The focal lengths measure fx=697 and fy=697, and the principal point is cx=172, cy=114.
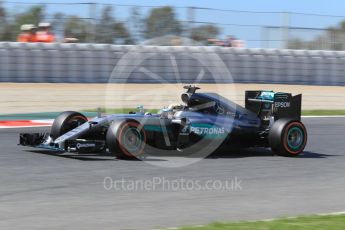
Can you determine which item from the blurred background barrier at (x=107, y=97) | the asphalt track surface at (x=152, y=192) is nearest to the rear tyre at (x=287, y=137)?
the asphalt track surface at (x=152, y=192)

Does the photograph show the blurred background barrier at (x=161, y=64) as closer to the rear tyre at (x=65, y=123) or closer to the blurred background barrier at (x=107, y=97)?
the blurred background barrier at (x=107, y=97)

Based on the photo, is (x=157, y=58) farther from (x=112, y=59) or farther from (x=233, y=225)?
(x=233, y=225)

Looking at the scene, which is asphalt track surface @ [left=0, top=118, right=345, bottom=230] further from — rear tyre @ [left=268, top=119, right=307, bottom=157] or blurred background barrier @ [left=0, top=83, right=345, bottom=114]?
blurred background barrier @ [left=0, top=83, right=345, bottom=114]

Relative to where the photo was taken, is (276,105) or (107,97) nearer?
(276,105)

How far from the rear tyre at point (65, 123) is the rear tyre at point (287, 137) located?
2973 mm

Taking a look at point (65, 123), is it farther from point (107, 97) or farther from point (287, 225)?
point (107, 97)

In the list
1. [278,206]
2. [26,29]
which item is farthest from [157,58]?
[278,206]

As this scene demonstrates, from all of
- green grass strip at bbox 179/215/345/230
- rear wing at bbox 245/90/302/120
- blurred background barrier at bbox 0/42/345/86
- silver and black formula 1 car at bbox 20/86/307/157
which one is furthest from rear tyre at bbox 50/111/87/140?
blurred background barrier at bbox 0/42/345/86

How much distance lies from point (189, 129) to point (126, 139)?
1076mm

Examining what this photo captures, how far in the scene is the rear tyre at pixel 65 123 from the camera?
34.6 feet

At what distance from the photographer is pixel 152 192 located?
784 cm

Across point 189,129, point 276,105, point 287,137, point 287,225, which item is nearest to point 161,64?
point 276,105

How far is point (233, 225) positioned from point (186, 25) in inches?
724

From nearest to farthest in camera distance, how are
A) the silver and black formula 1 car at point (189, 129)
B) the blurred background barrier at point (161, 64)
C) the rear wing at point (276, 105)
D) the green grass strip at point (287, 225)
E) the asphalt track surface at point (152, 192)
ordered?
the green grass strip at point (287, 225) → the asphalt track surface at point (152, 192) → the silver and black formula 1 car at point (189, 129) → the rear wing at point (276, 105) → the blurred background barrier at point (161, 64)
